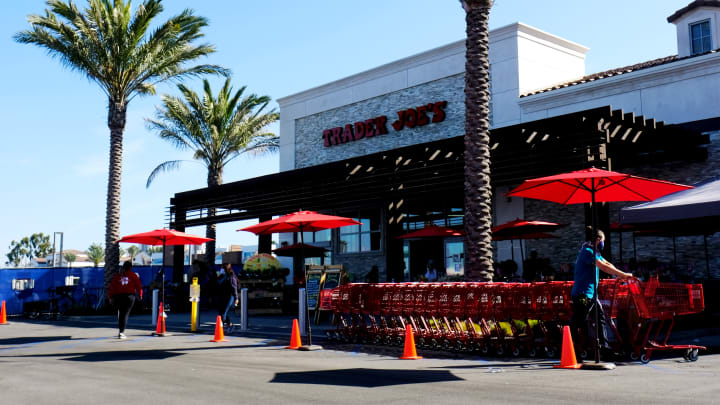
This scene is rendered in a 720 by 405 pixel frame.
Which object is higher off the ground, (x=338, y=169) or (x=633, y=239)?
(x=338, y=169)

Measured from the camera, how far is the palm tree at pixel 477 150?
47.1 ft

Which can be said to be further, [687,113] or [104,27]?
[104,27]

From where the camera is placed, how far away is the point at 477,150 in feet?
49.0

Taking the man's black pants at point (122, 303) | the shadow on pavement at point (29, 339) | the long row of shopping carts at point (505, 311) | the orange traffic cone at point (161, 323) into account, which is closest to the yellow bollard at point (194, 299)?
the orange traffic cone at point (161, 323)

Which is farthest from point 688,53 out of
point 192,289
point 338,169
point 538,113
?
point 192,289

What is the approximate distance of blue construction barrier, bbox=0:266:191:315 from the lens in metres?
28.9

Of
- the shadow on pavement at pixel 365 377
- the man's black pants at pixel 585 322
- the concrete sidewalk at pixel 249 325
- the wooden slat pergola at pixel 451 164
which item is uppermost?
the wooden slat pergola at pixel 451 164

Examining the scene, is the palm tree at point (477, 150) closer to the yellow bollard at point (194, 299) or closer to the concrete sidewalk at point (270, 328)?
the concrete sidewalk at point (270, 328)

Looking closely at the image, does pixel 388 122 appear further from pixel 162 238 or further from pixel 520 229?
pixel 162 238

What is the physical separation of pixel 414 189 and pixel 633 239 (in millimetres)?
6537

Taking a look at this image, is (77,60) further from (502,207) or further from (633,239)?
(633,239)

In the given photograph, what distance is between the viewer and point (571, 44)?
2617 cm

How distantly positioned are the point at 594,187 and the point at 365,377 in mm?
4634

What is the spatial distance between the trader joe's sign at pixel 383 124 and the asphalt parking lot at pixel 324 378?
14.2 meters
